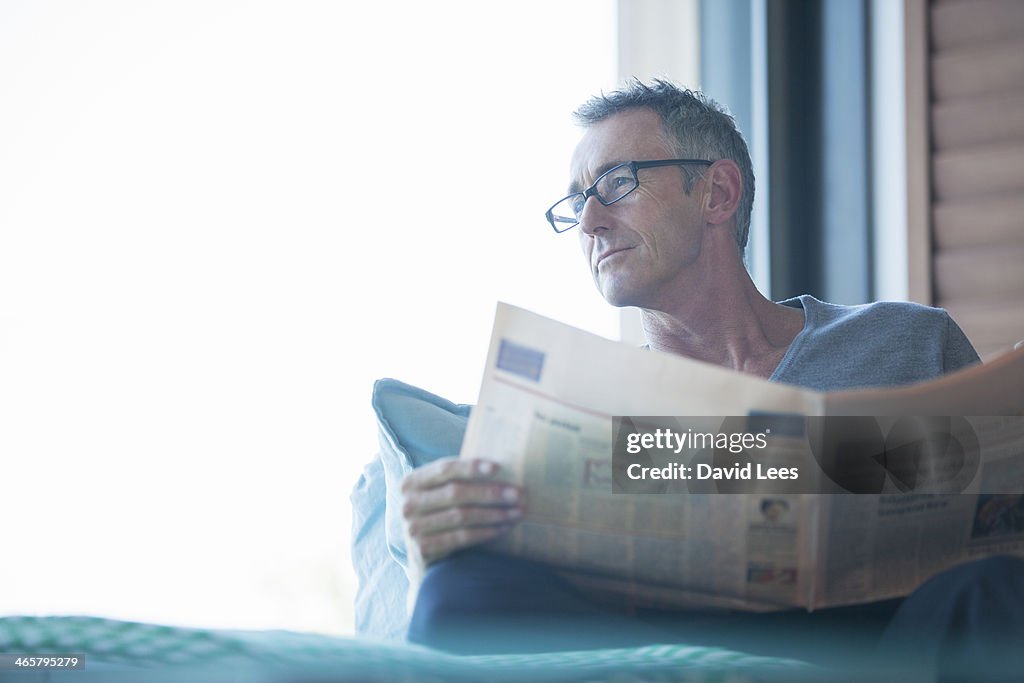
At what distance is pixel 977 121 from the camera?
2250 mm

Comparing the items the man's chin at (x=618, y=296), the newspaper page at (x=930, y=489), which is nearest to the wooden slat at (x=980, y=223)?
the man's chin at (x=618, y=296)

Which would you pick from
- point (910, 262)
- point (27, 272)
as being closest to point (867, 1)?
point (910, 262)

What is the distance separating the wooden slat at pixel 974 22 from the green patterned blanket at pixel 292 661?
6.55 ft

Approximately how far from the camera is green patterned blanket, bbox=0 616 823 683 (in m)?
0.61

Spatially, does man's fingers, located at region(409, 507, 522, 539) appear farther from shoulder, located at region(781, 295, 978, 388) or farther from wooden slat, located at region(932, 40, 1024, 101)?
wooden slat, located at region(932, 40, 1024, 101)

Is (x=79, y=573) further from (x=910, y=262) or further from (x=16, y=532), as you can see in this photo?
(x=910, y=262)

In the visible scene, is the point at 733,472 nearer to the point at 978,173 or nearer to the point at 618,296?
the point at 618,296

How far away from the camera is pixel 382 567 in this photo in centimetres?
130

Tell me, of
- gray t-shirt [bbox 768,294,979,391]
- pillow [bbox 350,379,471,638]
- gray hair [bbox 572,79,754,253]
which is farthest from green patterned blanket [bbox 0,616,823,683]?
gray hair [bbox 572,79,754,253]

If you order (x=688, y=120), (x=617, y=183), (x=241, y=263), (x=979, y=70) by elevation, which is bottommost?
(x=241, y=263)

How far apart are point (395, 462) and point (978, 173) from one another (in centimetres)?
162

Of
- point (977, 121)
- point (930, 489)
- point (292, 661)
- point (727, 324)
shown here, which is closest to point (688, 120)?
point (727, 324)

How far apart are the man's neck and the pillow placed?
0.45m

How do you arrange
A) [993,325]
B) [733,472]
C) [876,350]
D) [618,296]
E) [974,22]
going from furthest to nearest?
[974,22], [993,325], [618,296], [876,350], [733,472]
